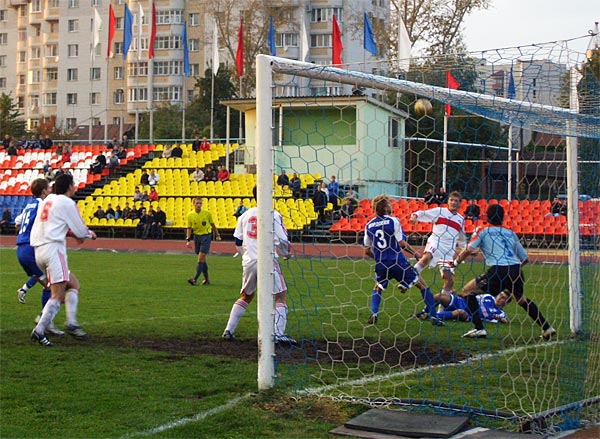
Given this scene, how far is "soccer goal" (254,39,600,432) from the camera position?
770cm

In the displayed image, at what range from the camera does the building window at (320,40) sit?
77.8m

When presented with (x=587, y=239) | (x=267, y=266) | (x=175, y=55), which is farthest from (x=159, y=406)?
(x=175, y=55)

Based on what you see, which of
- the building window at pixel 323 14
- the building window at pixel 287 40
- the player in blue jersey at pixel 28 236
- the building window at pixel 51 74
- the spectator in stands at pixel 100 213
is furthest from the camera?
the building window at pixel 51 74

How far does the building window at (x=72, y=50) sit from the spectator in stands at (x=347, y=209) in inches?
3077

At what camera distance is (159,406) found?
7.08 metres

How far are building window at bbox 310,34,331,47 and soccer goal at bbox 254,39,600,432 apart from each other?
218ft

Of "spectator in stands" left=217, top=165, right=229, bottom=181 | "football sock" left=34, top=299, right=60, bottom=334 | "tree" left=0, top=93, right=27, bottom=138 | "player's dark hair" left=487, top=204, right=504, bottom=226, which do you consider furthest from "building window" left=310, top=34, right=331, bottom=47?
"football sock" left=34, top=299, right=60, bottom=334

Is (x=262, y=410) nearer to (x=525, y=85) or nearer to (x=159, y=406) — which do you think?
(x=159, y=406)

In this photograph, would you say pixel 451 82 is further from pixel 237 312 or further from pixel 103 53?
pixel 103 53

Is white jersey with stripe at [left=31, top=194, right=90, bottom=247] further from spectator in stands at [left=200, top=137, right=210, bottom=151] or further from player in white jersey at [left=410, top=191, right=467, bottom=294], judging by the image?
spectator in stands at [left=200, top=137, right=210, bottom=151]

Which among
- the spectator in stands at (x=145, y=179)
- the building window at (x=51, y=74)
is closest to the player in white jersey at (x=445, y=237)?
the spectator in stands at (x=145, y=179)

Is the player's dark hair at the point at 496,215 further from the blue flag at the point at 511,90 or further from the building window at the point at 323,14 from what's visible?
the building window at the point at 323,14

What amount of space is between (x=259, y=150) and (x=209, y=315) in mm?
5824

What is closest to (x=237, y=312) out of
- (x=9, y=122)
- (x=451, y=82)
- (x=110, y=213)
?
(x=451, y=82)
